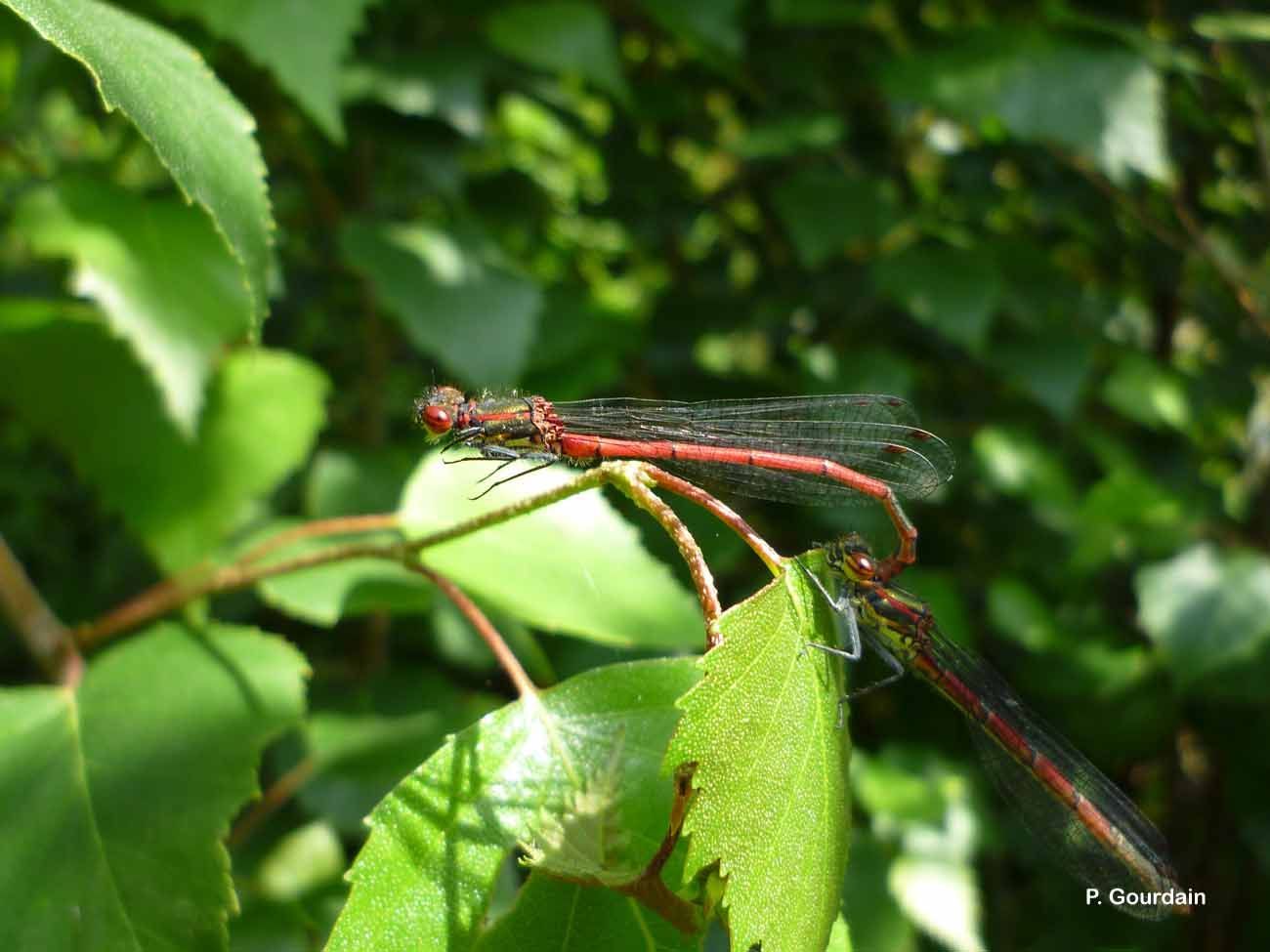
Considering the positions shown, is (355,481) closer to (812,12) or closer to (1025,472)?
(812,12)

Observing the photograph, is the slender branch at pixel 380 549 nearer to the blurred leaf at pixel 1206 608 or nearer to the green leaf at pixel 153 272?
the green leaf at pixel 153 272

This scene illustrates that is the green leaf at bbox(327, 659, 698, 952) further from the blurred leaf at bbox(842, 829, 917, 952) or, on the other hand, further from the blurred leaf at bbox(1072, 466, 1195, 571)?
the blurred leaf at bbox(1072, 466, 1195, 571)

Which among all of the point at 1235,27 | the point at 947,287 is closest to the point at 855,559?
the point at 947,287

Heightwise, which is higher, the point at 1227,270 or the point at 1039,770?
the point at 1039,770

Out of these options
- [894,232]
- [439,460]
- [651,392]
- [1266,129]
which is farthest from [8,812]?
[1266,129]

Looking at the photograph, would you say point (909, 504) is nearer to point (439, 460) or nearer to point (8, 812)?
point (439, 460)

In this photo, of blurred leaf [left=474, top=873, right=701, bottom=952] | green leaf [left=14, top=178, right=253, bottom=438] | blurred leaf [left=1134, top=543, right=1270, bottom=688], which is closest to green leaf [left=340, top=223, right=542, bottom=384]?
green leaf [left=14, top=178, right=253, bottom=438]
